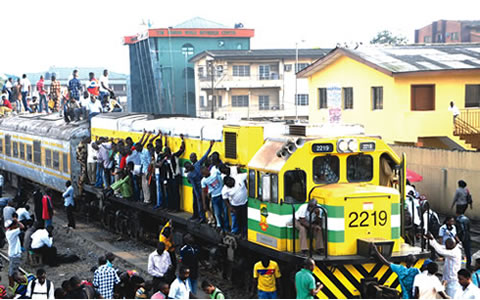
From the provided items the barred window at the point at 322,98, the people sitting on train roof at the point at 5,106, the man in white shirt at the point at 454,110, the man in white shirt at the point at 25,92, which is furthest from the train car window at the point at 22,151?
the man in white shirt at the point at 454,110

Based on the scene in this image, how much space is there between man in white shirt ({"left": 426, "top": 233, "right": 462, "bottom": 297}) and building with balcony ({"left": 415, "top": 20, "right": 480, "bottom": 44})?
63.9 meters

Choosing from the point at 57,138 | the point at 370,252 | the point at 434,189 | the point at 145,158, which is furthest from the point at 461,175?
the point at 57,138

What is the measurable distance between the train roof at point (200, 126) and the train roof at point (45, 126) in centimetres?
71

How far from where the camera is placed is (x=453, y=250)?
449 inches

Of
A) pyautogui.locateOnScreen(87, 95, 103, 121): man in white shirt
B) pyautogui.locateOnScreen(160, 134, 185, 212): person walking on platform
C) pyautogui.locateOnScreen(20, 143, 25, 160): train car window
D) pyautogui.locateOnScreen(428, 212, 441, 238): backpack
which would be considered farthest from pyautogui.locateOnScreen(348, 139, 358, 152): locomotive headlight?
pyautogui.locateOnScreen(20, 143, 25, 160): train car window

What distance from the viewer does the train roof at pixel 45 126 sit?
894 inches

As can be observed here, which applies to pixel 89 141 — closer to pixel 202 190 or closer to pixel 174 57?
pixel 202 190

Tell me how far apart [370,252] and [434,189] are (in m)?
12.4

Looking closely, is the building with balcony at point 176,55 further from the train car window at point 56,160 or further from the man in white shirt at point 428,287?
the man in white shirt at point 428,287

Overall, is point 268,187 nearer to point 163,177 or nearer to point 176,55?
point 163,177

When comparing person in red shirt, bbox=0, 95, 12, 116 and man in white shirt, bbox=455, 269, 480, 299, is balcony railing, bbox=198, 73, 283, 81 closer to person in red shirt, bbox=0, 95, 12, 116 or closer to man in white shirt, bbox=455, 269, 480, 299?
person in red shirt, bbox=0, 95, 12, 116

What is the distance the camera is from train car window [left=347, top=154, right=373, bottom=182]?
1175cm

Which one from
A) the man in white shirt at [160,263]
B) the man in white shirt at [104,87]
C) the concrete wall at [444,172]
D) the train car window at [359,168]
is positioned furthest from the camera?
the man in white shirt at [104,87]

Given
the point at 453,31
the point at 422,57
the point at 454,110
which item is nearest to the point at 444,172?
the point at 454,110
